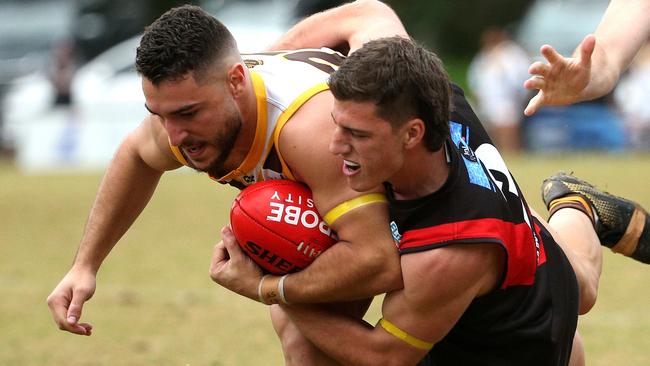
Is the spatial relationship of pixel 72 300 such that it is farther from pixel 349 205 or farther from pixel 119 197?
pixel 349 205

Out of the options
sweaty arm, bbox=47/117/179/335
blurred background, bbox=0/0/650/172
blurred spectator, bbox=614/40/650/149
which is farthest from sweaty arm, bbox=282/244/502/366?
blurred spectator, bbox=614/40/650/149

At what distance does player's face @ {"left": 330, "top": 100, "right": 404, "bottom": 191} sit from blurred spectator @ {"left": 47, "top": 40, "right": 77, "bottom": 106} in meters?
17.2

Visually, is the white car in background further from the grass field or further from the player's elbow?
the player's elbow

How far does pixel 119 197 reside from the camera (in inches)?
229

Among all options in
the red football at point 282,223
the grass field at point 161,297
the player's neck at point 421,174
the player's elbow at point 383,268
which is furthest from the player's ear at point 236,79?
the grass field at point 161,297

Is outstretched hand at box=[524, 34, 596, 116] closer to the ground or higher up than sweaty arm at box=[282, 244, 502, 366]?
higher up

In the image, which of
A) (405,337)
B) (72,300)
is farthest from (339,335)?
(72,300)

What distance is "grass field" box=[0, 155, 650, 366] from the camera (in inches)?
294

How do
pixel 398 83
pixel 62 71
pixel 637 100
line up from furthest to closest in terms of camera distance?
pixel 62 71 < pixel 637 100 < pixel 398 83

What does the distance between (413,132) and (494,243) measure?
21.7 inches

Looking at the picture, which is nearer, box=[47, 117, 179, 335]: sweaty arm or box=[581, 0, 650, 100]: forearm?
box=[581, 0, 650, 100]: forearm

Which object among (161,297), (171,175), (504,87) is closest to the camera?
(161,297)

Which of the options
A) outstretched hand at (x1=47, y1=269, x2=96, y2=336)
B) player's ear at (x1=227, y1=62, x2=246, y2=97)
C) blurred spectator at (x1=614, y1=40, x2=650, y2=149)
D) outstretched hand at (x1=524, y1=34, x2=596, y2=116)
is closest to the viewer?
outstretched hand at (x1=524, y1=34, x2=596, y2=116)

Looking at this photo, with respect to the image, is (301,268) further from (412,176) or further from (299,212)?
(412,176)
